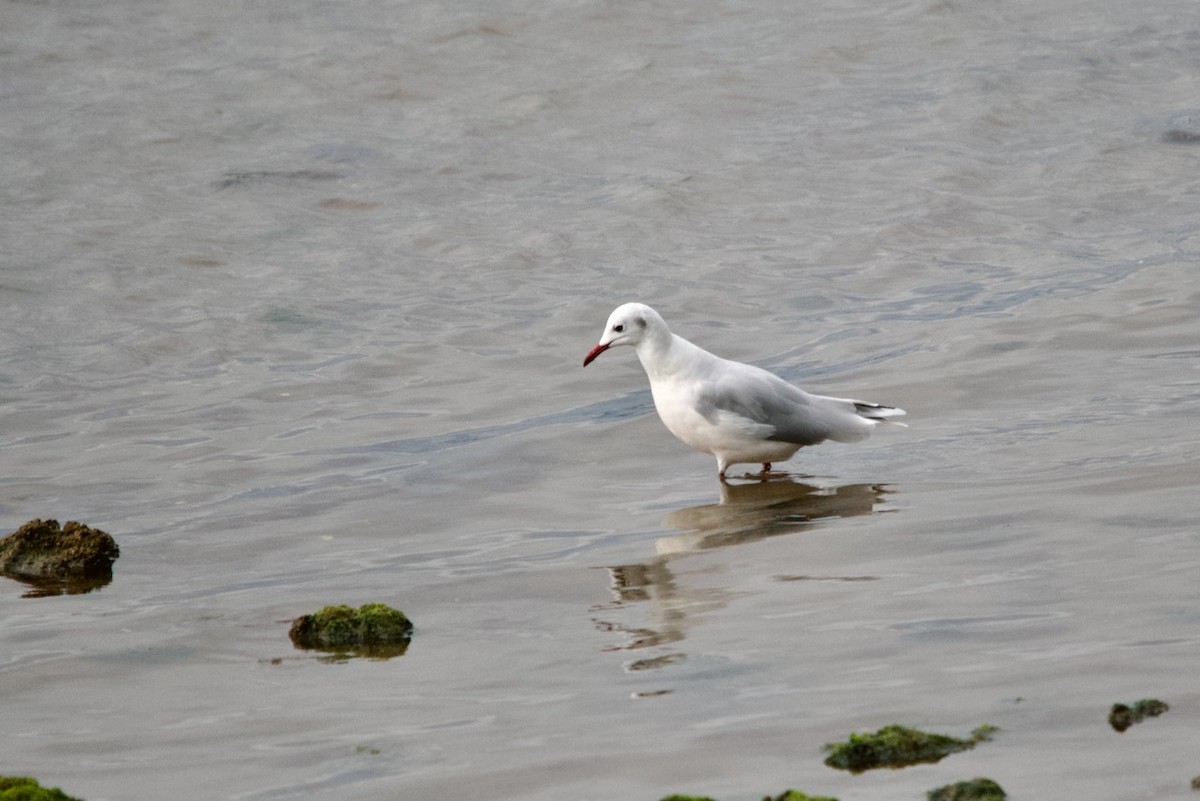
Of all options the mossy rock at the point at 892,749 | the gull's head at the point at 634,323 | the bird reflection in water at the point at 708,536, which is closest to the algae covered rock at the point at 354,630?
the bird reflection in water at the point at 708,536

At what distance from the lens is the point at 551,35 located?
61.5 feet

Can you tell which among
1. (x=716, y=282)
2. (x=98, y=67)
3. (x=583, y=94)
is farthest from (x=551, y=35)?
(x=716, y=282)

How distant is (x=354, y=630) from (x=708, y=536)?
1889 millimetres

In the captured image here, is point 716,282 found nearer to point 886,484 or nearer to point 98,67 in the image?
point 886,484

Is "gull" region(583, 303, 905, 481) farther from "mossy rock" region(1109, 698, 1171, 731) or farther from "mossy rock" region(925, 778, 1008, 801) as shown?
"mossy rock" region(925, 778, 1008, 801)

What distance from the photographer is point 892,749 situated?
13.0 ft

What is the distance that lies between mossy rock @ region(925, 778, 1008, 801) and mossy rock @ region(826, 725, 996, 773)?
0.74 feet

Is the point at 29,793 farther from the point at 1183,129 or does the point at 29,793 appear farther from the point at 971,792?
the point at 1183,129

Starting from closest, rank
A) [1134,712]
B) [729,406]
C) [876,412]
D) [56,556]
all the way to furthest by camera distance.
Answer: [1134,712] < [56,556] < [729,406] < [876,412]

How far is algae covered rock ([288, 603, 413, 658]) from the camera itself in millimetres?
5449

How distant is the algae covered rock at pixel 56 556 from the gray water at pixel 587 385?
14cm

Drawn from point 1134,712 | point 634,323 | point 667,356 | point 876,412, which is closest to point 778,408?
point 876,412

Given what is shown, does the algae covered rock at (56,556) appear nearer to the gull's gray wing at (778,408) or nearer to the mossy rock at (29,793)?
the mossy rock at (29,793)

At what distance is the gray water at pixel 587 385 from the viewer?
15.0ft
